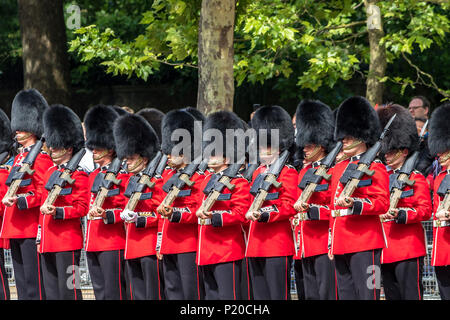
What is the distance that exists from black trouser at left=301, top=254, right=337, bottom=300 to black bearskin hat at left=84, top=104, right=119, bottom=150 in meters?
1.92

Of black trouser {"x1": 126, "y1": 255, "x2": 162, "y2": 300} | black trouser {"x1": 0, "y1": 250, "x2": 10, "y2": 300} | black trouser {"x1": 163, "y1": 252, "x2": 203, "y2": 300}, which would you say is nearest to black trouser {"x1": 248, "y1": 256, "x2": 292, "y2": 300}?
black trouser {"x1": 163, "y1": 252, "x2": 203, "y2": 300}

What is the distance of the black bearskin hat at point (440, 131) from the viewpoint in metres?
7.12

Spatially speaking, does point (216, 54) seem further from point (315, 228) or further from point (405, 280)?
point (405, 280)

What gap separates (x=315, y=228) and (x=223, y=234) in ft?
2.27

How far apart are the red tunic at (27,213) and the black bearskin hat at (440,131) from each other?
121 inches

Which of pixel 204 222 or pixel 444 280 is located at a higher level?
pixel 204 222

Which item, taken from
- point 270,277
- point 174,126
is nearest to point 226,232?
point 270,277

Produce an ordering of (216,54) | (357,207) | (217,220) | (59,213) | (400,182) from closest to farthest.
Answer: (357,207)
(217,220)
(400,182)
(59,213)
(216,54)

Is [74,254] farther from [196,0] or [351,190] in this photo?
[196,0]

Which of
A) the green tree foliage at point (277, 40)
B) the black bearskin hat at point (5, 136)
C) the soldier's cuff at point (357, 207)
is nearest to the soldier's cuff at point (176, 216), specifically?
the soldier's cuff at point (357, 207)

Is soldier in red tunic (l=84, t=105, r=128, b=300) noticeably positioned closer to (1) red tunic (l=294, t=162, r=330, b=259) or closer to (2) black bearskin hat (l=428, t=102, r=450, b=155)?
(1) red tunic (l=294, t=162, r=330, b=259)

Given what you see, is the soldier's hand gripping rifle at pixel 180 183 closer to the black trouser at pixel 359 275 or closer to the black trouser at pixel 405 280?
the black trouser at pixel 359 275

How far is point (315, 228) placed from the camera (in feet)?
23.9

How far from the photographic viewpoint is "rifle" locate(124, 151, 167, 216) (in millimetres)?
7469
